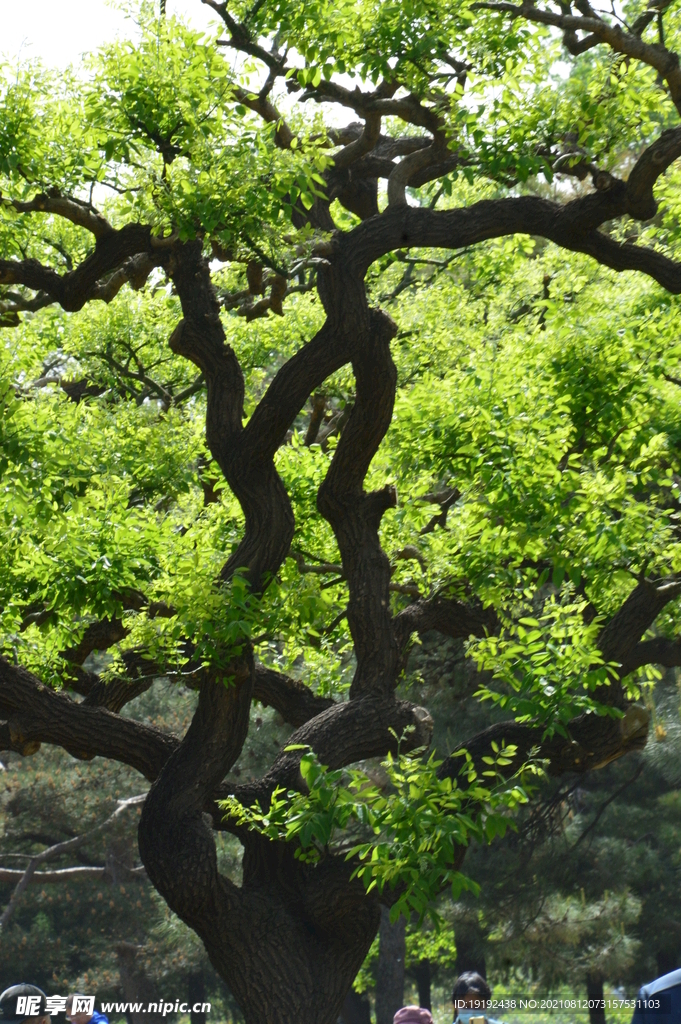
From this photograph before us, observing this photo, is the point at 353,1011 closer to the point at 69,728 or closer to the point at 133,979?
the point at 133,979

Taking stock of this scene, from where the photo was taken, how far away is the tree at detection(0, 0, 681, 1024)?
6520 mm

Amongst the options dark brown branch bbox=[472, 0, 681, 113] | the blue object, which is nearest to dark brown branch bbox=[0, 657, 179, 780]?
→ the blue object

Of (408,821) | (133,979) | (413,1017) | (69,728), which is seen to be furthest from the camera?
(133,979)

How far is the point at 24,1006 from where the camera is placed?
25.3 feet

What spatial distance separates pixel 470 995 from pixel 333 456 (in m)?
3.57

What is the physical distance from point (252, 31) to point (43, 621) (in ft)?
15.2

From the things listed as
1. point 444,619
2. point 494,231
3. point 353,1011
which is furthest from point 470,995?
point 353,1011

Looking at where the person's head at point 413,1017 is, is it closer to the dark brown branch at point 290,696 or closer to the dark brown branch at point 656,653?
the dark brown branch at point 290,696

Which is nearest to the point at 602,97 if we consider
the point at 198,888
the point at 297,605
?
the point at 297,605

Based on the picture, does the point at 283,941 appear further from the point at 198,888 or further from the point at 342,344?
the point at 342,344

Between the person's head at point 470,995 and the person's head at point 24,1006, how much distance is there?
273 cm

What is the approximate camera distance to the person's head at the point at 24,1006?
693cm

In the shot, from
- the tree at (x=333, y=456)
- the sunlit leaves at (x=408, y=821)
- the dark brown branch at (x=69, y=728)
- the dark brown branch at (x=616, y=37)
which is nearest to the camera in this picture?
the sunlit leaves at (x=408, y=821)

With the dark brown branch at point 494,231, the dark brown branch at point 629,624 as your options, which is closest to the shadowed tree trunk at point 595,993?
the dark brown branch at point 629,624
